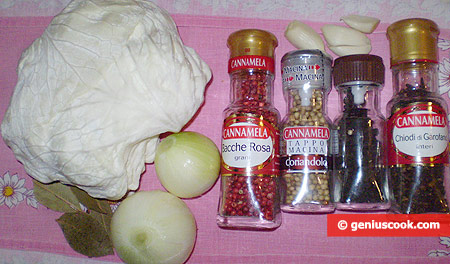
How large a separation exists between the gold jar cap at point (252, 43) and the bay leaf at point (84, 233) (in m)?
0.51

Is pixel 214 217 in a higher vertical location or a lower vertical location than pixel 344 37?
lower

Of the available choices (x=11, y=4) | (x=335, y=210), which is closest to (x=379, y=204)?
(x=335, y=210)

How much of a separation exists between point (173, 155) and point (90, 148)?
18 cm

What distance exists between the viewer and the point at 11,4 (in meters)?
1.01

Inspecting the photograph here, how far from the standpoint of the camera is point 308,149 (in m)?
0.84

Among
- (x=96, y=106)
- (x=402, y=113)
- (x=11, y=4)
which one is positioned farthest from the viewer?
(x=11, y=4)

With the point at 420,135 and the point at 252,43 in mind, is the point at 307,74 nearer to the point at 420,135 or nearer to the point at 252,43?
the point at 252,43

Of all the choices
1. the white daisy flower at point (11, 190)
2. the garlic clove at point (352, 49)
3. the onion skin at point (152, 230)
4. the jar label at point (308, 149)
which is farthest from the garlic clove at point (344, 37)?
the white daisy flower at point (11, 190)

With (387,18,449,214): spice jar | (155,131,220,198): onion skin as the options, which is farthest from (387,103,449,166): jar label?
(155,131,220,198): onion skin

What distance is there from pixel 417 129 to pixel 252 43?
0.39 m

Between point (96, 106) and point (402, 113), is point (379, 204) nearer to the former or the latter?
point (402, 113)

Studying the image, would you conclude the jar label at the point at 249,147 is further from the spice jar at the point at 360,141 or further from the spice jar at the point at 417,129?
the spice jar at the point at 417,129

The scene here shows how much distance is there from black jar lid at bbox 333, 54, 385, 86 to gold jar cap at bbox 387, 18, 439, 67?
6 cm

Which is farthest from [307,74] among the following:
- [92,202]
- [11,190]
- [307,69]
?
[11,190]
